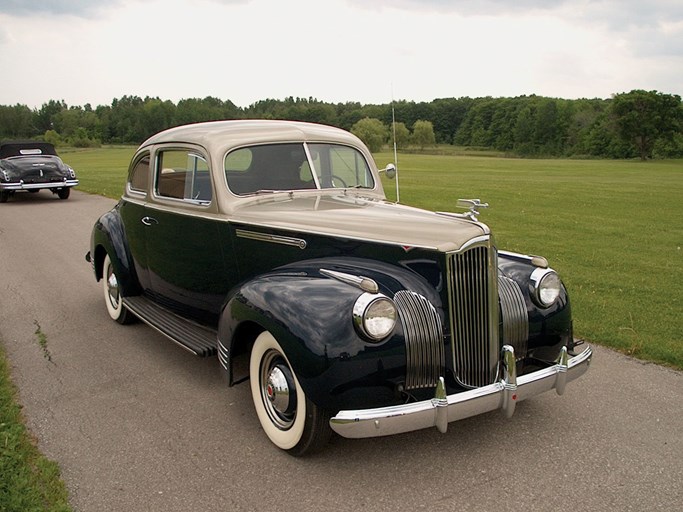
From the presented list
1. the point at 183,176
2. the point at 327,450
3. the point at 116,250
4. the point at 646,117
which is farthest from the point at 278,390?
the point at 646,117

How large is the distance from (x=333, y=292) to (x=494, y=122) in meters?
103

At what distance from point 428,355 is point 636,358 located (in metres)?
2.68

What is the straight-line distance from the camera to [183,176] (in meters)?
5.00

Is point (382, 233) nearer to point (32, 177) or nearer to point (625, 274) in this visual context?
point (625, 274)

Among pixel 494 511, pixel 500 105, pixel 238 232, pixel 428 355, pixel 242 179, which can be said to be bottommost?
pixel 494 511

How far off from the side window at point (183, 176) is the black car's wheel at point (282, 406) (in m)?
1.51

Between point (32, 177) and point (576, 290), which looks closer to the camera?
point (576, 290)

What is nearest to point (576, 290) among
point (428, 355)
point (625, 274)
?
point (625, 274)

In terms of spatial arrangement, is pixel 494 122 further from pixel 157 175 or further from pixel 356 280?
pixel 356 280

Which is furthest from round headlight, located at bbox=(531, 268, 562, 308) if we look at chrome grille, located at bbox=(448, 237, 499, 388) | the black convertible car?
the black convertible car

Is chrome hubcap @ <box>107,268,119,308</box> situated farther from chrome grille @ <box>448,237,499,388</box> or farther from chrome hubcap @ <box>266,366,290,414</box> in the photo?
chrome grille @ <box>448,237,499,388</box>

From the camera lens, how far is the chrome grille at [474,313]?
3.41m

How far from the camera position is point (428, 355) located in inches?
129

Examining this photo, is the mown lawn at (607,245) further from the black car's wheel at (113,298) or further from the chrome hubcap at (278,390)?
the black car's wheel at (113,298)
